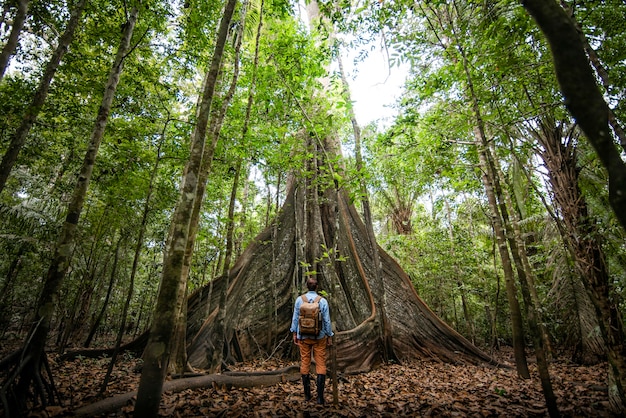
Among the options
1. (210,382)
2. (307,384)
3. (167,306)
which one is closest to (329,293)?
(307,384)

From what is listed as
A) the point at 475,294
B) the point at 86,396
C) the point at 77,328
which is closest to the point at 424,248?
the point at 475,294

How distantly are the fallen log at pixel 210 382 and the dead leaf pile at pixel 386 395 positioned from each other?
0.25ft

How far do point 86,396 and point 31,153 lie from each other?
5.00m

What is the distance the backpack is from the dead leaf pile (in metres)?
0.91

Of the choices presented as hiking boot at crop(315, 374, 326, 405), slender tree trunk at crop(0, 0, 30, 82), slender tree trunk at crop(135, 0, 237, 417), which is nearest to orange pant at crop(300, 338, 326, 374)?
hiking boot at crop(315, 374, 326, 405)

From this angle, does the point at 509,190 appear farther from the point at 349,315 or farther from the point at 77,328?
the point at 77,328

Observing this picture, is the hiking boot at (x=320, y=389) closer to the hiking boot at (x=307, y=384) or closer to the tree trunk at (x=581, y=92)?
the hiking boot at (x=307, y=384)

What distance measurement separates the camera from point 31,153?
594 centimetres

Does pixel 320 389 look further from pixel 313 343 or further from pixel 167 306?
pixel 167 306

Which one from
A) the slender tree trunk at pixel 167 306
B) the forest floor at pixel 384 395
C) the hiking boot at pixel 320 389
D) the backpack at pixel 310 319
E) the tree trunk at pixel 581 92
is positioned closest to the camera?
the tree trunk at pixel 581 92

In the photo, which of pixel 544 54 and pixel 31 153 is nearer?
pixel 544 54

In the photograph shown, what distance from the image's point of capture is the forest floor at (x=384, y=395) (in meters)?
3.50

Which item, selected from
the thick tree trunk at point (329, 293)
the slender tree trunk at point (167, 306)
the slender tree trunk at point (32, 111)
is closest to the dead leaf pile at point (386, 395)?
the thick tree trunk at point (329, 293)

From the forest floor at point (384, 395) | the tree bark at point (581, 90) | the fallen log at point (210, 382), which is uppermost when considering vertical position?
the tree bark at point (581, 90)
